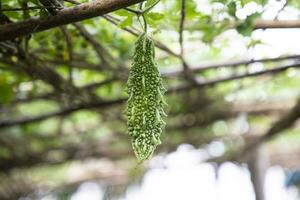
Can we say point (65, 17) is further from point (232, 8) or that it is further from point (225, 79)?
point (225, 79)

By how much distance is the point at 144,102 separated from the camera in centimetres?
122

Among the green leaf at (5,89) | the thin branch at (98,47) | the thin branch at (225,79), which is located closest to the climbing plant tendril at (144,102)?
the thin branch at (98,47)

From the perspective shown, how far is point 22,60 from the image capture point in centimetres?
212

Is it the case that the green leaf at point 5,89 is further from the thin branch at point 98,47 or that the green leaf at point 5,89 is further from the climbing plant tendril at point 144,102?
the climbing plant tendril at point 144,102

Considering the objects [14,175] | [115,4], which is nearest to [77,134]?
[14,175]

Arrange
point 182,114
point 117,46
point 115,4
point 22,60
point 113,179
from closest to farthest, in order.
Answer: point 115,4, point 22,60, point 117,46, point 182,114, point 113,179

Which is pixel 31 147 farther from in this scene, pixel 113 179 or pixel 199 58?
pixel 199 58

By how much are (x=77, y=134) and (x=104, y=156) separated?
30 cm

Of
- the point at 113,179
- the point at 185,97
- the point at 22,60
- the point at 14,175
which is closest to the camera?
the point at 22,60

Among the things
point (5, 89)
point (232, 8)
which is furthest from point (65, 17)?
point (5, 89)

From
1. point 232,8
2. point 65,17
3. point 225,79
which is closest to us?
point 65,17

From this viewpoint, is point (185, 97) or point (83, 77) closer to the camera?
point (83, 77)

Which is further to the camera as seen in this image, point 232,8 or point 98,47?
point 98,47

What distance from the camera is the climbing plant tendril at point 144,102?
1.19 m
